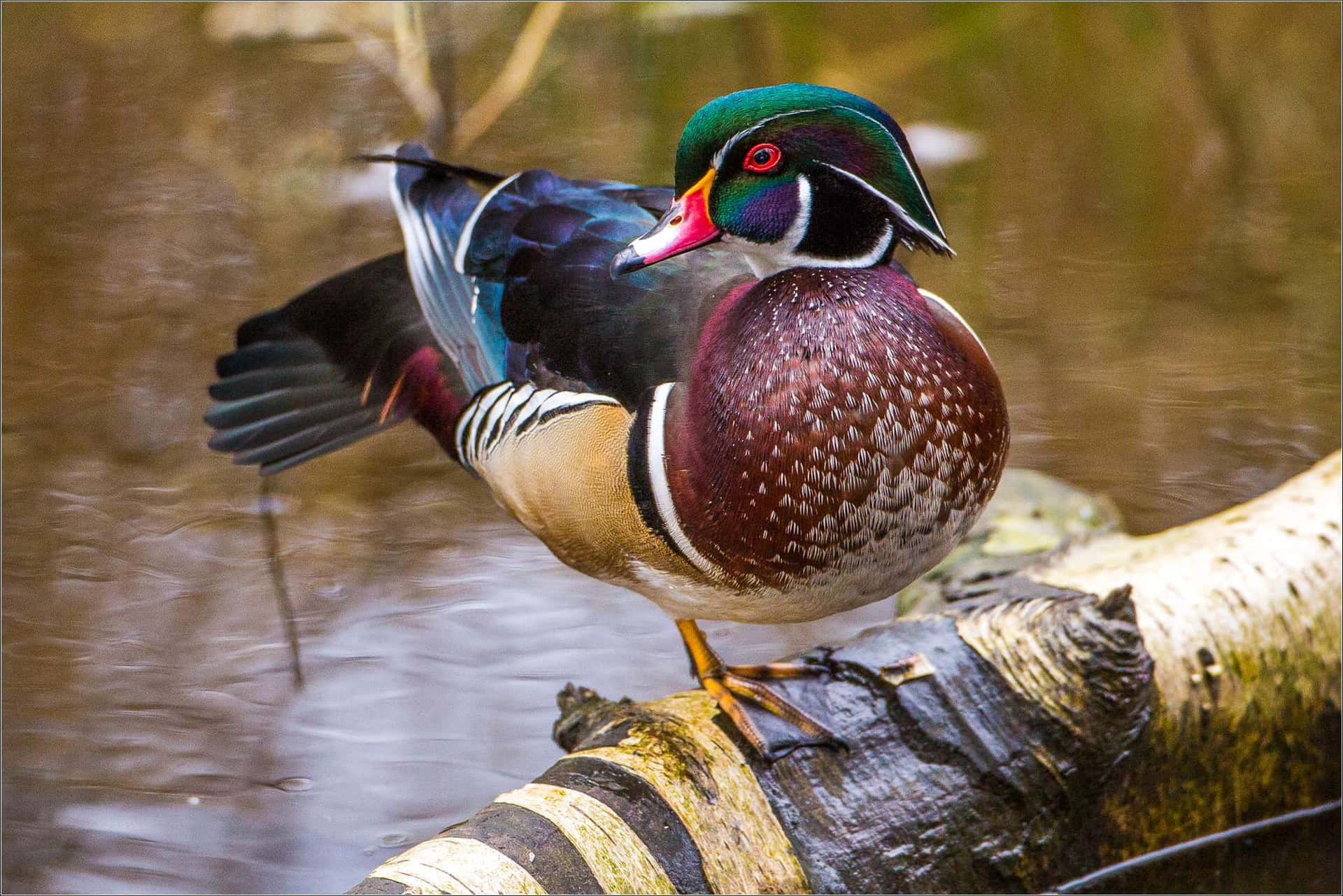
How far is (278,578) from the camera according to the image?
3092 millimetres

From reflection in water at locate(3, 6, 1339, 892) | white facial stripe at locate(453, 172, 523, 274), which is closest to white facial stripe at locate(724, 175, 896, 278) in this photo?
white facial stripe at locate(453, 172, 523, 274)

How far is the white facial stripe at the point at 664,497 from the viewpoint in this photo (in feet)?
6.10

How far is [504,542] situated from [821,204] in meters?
1.66

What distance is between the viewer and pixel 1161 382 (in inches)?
151

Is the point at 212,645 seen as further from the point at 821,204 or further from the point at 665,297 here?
the point at 821,204

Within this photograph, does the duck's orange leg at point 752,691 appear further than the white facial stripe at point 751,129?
Yes

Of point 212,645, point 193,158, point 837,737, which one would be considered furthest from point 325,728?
point 193,158

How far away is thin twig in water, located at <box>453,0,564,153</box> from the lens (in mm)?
4941

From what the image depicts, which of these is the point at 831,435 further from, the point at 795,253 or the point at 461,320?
the point at 461,320

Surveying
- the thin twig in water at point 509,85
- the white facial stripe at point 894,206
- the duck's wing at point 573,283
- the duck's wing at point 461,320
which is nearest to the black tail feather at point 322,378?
the duck's wing at point 461,320

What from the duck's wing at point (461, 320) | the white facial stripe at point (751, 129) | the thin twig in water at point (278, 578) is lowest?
the thin twig in water at point (278, 578)

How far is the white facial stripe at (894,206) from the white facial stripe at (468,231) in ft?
2.15

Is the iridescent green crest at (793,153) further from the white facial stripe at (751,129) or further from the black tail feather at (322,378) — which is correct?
the black tail feather at (322,378)

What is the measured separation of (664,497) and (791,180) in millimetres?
450
